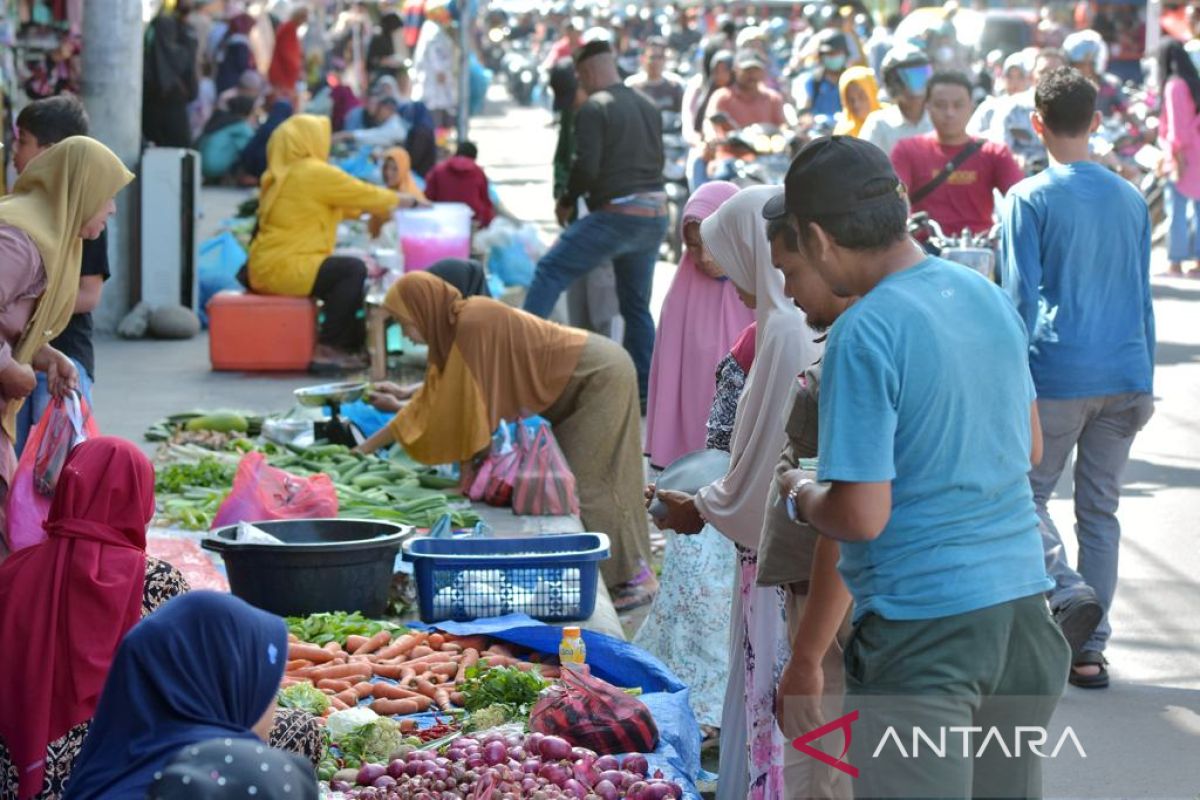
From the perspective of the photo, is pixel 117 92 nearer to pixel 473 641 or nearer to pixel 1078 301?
pixel 473 641

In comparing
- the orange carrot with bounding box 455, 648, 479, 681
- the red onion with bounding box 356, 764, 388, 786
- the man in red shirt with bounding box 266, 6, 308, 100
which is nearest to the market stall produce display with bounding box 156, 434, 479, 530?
the orange carrot with bounding box 455, 648, 479, 681

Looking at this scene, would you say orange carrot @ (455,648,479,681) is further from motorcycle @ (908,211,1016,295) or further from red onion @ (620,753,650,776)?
motorcycle @ (908,211,1016,295)

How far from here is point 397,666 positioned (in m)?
5.72

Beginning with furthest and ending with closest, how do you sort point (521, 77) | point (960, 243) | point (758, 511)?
point (521, 77), point (960, 243), point (758, 511)

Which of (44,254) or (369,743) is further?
(44,254)

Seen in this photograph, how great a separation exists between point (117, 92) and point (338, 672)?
25.0 ft

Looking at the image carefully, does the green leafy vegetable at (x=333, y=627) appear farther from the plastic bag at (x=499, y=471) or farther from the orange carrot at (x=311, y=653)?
the plastic bag at (x=499, y=471)

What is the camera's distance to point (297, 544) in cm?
603

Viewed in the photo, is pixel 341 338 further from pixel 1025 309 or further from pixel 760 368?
pixel 760 368

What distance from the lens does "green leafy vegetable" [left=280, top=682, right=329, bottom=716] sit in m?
5.28

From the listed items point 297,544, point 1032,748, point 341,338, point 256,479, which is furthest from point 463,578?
point 341,338

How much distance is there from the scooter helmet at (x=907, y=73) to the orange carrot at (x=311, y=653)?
18.8ft

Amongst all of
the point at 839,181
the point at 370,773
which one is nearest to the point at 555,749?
the point at 370,773

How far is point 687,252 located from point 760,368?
6.80 feet
